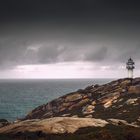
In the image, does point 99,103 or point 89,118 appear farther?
point 99,103

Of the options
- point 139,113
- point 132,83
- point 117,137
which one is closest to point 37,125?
point 117,137

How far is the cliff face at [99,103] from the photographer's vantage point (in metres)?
80.9

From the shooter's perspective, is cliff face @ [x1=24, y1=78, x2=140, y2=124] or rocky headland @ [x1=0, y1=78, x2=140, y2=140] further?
cliff face @ [x1=24, y1=78, x2=140, y2=124]

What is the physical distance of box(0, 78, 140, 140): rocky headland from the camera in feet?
120

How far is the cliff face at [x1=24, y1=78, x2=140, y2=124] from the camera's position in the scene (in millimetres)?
80875

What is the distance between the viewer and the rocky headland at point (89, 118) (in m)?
36.6

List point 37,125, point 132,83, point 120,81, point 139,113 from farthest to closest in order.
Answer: point 120,81 → point 132,83 → point 139,113 → point 37,125

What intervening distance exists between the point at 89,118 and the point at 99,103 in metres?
45.1

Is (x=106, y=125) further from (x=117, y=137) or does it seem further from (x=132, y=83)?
(x=132, y=83)

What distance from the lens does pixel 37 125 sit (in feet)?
139

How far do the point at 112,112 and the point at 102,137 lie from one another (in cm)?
4564

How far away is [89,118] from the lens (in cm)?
4791

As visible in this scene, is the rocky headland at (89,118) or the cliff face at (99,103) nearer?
the rocky headland at (89,118)

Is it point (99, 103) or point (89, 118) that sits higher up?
point (89, 118)
